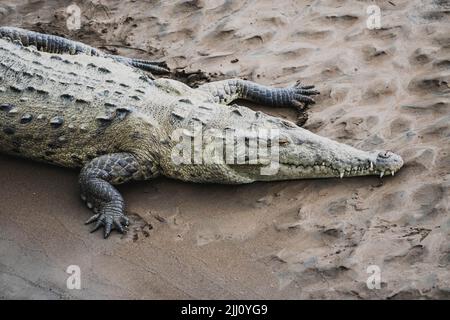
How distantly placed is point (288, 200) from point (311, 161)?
1.13 feet

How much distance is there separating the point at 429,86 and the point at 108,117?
254cm

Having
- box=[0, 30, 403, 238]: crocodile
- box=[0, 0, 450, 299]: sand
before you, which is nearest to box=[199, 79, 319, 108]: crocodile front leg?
box=[0, 0, 450, 299]: sand

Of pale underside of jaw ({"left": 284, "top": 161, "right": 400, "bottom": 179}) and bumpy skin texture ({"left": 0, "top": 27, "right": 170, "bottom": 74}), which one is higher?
bumpy skin texture ({"left": 0, "top": 27, "right": 170, "bottom": 74})

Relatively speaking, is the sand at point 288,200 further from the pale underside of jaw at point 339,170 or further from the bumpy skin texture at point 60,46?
the bumpy skin texture at point 60,46

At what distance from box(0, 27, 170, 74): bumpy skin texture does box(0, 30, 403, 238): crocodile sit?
0.76 meters

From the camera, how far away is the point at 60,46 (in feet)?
21.9

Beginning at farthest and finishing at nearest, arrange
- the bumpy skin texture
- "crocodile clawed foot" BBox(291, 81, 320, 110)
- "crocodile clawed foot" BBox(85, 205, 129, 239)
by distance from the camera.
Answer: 1. the bumpy skin texture
2. "crocodile clawed foot" BBox(291, 81, 320, 110)
3. "crocodile clawed foot" BBox(85, 205, 129, 239)

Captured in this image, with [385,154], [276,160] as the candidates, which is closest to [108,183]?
[276,160]

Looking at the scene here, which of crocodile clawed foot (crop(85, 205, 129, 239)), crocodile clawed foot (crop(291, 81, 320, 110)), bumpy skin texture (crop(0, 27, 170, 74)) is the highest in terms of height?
bumpy skin texture (crop(0, 27, 170, 74))

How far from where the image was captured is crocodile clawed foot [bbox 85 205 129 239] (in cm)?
506

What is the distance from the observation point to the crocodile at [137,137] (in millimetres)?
5277

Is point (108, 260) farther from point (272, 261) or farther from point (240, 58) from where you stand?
point (240, 58)

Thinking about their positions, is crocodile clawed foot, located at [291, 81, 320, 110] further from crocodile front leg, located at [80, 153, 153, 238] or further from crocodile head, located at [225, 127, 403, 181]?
crocodile front leg, located at [80, 153, 153, 238]

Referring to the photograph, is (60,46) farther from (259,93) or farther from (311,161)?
(311,161)
